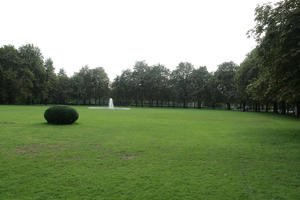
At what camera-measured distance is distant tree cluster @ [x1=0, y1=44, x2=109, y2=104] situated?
2302 inches

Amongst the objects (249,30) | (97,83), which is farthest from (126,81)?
(249,30)

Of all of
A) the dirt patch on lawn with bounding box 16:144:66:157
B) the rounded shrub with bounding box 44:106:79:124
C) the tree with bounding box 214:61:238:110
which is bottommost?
the dirt patch on lawn with bounding box 16:144:66:157

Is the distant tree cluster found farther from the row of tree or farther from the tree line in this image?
the row of tree

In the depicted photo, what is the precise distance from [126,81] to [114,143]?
6869 cm

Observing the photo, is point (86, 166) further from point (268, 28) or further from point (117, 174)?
point (268, 28)

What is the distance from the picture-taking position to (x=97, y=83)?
254ft

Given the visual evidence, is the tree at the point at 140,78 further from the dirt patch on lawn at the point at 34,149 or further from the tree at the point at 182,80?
the dirt patch on lawn at the point at 34,149

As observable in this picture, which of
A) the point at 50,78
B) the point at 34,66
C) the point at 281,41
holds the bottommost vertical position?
the point at 281,41

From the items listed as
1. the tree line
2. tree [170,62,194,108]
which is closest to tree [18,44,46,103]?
the tree line

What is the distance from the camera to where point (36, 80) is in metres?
64.6

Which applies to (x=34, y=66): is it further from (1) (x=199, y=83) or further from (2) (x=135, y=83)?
(1) (x=199, y=83)

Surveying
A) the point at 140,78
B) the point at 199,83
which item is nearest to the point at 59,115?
the point at 140,78

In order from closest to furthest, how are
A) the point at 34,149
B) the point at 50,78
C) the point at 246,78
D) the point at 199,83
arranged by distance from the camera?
the point at 34,149
the point at 246,78
the point at 50,78
the point at 199,83

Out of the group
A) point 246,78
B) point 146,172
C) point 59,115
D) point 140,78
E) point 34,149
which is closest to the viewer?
point 146,172
